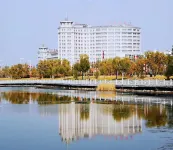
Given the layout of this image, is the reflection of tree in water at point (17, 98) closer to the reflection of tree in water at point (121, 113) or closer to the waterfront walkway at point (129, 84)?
the reflection of tree in water at point (121, 113)

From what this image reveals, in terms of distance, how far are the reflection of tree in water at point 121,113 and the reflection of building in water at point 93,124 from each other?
0.22 meters

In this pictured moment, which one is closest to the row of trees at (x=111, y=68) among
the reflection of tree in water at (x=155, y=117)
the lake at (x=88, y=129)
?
the reflection of tree in water at (x=155, y=117)

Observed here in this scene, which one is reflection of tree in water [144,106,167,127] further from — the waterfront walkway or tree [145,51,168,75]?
tree [145,51,168,75]

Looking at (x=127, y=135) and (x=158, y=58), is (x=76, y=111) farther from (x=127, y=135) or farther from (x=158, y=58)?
(x=158, y=58)

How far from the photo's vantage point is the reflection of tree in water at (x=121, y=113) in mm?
35750

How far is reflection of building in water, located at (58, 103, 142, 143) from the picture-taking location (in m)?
27.9

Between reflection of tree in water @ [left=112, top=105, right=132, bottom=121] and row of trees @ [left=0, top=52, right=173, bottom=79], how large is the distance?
35162 mm

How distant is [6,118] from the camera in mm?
35844

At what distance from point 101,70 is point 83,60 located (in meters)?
31.2

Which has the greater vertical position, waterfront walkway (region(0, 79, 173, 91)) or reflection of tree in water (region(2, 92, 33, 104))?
waterfront walkway (region(0, 79, 173, 91))

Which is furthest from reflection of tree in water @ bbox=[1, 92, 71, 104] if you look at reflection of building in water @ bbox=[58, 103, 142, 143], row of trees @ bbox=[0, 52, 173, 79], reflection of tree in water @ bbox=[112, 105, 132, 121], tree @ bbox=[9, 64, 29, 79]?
tree @ bbox=[9, 64, 29, 79]

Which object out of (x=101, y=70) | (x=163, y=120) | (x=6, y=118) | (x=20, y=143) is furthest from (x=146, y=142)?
(x=101, y=70)

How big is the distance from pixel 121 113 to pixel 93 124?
695 centimetres

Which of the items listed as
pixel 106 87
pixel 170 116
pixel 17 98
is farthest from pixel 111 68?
pixel 170 116
